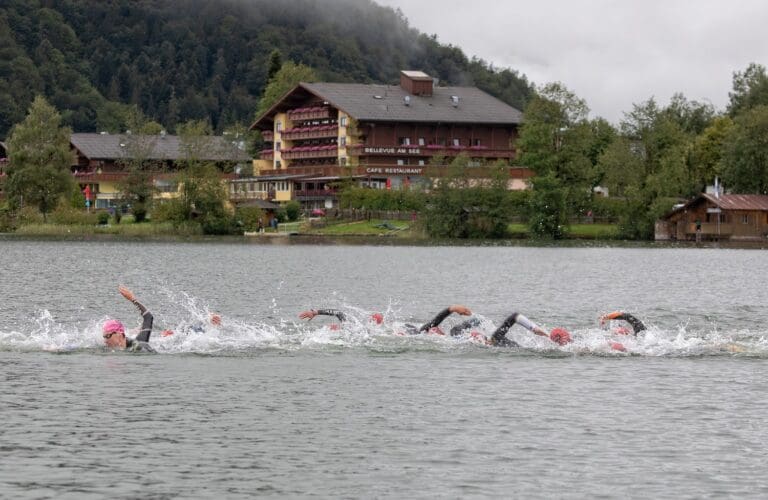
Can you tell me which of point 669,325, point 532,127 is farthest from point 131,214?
point 669,325

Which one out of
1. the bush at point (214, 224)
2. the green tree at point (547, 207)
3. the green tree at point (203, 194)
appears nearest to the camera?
the green tree at point (547, 207)

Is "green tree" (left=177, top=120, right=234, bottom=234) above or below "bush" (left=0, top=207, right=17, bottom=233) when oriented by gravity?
above

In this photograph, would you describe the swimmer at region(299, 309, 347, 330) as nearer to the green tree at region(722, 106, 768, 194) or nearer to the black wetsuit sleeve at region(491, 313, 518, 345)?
the black wetsuit sleeve at region(491, 313, 518, 345)

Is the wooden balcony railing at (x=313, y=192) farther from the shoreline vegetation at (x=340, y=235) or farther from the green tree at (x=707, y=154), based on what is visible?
the green tree at (x=707, y=154)

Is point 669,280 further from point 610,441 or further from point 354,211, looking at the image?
point 354,211

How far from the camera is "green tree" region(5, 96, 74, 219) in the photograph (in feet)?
434

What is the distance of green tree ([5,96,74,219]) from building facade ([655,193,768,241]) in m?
58.9

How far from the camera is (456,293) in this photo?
61.8 m

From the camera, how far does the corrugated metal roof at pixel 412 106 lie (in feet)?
532

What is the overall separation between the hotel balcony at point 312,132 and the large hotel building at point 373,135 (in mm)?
124

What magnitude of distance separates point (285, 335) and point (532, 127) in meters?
97.6

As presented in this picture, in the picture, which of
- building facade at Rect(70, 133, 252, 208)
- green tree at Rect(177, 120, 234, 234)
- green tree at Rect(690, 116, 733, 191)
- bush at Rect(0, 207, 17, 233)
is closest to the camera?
green tree at Rect(177, 120, 234, 234)

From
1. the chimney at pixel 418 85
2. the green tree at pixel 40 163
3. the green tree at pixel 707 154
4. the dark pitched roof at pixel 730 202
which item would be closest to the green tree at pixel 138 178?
the green tree at pixel 40 163

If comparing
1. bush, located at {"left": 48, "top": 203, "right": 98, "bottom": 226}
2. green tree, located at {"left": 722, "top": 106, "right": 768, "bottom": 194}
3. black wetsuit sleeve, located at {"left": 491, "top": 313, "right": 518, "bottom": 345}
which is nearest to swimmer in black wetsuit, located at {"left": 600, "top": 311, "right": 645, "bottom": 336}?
black wetsuit sleeve, located at {"left": 491, "top": 313, "right": 518, "bottom": 345}
